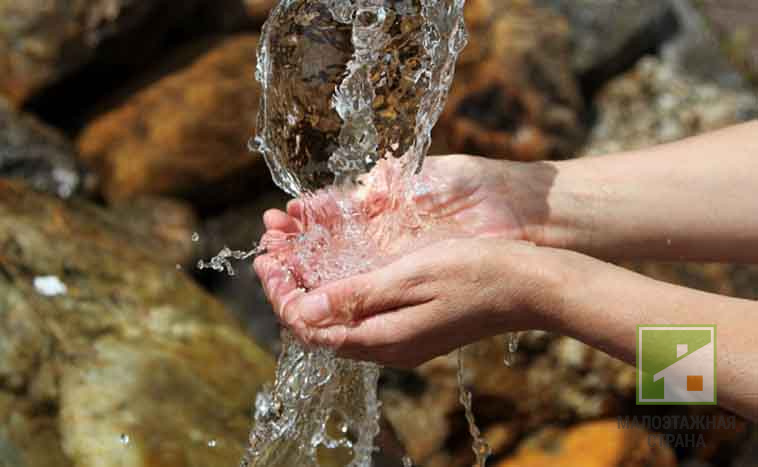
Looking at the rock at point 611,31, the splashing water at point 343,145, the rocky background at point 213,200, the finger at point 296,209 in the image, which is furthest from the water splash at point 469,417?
the rock at point 611,31

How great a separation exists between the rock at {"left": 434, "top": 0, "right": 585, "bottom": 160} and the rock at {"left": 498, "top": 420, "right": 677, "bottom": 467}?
4.64 ft

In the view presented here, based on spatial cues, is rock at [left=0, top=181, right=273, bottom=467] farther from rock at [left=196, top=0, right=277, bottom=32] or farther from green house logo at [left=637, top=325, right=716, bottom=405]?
rock at [left=196, top=0, right=277, bottom=32]

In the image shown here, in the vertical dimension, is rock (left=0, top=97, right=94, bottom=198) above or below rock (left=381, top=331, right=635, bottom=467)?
above

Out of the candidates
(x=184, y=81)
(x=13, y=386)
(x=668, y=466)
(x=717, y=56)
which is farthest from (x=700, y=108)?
(x=13, y=386)

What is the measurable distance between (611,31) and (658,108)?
21.0 inches

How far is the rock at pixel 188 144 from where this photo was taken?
4270 millimetres

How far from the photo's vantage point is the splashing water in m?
2.15

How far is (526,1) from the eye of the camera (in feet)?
17.0

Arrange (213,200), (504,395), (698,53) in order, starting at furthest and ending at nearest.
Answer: (698,53) → (213,200) → (504,395)

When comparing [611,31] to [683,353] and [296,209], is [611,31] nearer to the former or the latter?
[296,209]

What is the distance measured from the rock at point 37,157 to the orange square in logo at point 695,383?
3.05 meters

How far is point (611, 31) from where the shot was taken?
17.3 feet

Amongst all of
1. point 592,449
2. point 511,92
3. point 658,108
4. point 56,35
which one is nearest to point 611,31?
point 658,108

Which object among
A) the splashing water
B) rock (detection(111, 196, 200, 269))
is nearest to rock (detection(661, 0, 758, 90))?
rock (detection(111, 196, 200, 269))
